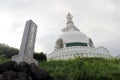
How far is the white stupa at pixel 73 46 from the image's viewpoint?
2898 centimetres

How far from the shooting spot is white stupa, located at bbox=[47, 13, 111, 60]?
1141 inches

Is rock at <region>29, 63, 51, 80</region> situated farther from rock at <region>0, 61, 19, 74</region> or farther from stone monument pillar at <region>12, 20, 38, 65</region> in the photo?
stone monument pillar at <region>12, 20, 38, 65</region>

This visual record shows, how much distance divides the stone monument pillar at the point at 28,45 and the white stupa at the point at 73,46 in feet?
40.5

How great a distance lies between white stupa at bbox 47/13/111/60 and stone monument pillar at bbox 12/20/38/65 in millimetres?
12335

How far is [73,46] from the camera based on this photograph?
3138 cm

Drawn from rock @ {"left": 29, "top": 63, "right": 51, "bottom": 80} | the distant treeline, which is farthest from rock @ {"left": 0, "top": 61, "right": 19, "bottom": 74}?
the distant treeline

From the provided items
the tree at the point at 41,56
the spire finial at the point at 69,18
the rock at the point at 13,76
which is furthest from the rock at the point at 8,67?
the spire finial at the point at 69,18

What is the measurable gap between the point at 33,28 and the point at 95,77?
4816 mm

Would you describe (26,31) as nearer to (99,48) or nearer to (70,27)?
(99,48)

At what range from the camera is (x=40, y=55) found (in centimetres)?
2330

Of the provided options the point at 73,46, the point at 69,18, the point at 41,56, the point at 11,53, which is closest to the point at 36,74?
the point at 11,53

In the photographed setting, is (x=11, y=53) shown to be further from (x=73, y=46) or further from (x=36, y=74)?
(x=36, y=74)

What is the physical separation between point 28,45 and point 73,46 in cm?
1768

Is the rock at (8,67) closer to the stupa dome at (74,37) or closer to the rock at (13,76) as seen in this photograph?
the rock at (13,76)
